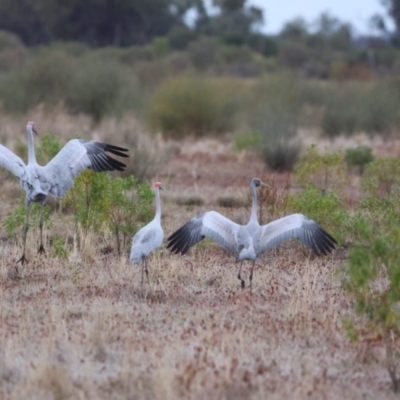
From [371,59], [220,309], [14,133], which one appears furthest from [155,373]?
[371,59]

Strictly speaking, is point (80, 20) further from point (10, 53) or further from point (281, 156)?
point (281, 156)

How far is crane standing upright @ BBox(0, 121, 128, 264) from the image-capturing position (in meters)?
10.4

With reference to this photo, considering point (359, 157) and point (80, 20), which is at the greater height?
point (80, 20)

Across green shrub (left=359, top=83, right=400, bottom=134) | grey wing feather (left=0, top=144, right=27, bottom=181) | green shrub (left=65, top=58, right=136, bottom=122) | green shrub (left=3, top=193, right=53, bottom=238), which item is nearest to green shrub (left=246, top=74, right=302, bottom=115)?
green shrub (left=359, top=83, right=400, bottom=134)

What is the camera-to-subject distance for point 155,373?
6270mm

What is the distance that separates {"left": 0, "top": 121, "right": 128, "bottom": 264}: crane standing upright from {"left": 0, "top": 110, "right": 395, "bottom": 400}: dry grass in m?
0.64

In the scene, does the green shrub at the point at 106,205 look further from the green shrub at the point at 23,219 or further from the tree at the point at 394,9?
the tree at the point at 394,9

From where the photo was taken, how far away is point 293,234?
9398 millimetres

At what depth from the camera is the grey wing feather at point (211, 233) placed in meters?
9.37

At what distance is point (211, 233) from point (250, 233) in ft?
1.27

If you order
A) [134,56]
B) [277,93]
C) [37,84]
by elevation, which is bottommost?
[277,93]

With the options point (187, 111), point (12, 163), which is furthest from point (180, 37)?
point (12, 163)

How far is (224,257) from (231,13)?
68.4 meters

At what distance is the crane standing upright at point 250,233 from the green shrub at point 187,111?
60.1ft
